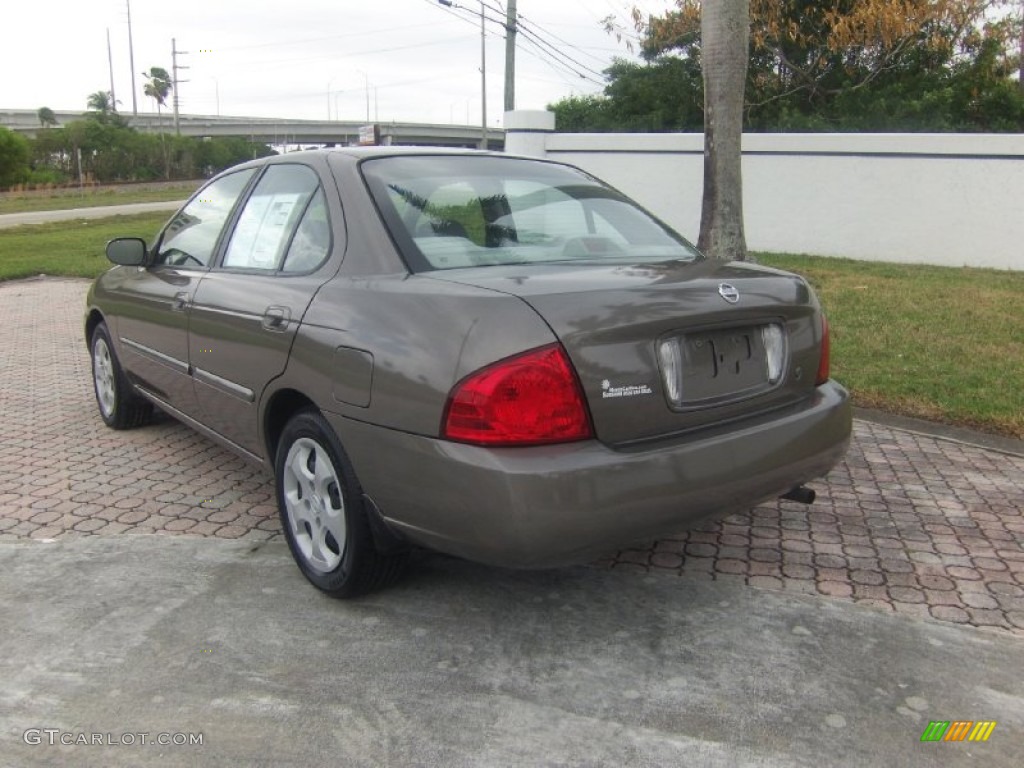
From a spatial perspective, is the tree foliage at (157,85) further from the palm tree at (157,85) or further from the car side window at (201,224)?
the car side window at (201,224)

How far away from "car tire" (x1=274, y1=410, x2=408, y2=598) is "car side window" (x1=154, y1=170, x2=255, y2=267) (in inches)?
52.8

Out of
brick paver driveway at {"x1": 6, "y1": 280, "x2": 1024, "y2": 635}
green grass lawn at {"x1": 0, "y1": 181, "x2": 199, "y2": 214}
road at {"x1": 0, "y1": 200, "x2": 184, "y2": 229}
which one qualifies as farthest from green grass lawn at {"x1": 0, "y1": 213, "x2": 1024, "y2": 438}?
green grass lawn at {"x1": 0, "y1": 181, "x2": 199, "y2": 214}

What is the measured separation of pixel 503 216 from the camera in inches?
139

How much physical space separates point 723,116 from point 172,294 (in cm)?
593

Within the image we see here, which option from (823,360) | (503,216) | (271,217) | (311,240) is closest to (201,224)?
(271,217)

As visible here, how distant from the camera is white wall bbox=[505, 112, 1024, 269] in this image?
41.0 ft

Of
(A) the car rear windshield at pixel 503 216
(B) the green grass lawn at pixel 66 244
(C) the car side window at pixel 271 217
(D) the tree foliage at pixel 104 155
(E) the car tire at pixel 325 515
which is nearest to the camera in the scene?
(E) the car tire at pixel 325 515

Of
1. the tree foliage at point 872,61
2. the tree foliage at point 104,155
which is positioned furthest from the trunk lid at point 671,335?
the tree foliage at point 104,155

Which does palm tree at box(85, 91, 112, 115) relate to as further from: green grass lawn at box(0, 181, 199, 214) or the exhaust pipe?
the exhaust pipe

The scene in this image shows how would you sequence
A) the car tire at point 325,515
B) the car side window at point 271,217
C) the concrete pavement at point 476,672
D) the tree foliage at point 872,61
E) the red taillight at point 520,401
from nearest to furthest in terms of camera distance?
the concrete pavement at point 476,672 → the red taillight at point 520,401 → the car tire at point 325,515 → the car side window at point 271,217 → the tree foliage at point 872,61

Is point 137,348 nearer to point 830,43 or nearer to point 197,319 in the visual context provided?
point 197,319

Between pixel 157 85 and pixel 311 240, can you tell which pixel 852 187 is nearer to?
pixel 311 240

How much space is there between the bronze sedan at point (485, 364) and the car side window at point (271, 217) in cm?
1
